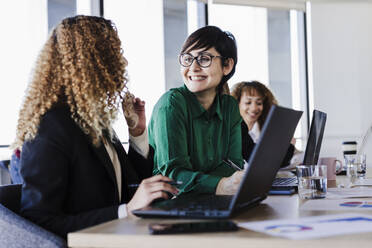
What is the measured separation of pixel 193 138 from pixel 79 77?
679mm

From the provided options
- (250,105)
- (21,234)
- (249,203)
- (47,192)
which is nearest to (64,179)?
(47,192)

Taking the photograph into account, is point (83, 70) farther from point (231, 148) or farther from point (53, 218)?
point (231, 148)

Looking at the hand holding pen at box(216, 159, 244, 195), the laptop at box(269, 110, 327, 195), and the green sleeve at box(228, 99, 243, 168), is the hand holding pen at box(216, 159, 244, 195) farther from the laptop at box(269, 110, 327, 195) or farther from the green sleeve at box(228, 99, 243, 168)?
the green sleeve at box(228, 99, 243, 168)

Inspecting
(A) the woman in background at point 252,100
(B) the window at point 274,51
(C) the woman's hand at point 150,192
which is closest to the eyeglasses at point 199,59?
(C) the woman's hand at point 150,192

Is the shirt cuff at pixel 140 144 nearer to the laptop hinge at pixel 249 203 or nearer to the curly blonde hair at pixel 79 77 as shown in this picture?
the curly blonde hair at pixel 79 77

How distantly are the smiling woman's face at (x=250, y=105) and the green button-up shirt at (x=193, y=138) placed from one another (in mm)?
1680

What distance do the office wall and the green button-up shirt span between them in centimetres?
358

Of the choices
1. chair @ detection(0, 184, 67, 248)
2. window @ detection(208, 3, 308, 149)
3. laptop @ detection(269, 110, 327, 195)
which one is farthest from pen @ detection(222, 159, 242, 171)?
window @ detection(208, 3, 308, 149)

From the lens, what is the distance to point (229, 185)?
65.1 inches

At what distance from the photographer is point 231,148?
221cm

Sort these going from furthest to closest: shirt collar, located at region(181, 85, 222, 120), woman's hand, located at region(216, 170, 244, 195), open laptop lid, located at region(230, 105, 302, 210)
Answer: shirt collar, located at region(181, 85, 222, 120) < woman's hand, located at region(216, 170, 244, 195) < open laptop lid, located at region(230, 105, 302, 210)

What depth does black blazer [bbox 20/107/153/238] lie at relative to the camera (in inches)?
51.9

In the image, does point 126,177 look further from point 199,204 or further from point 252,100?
point 252,100

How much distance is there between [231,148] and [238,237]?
1.30 m
